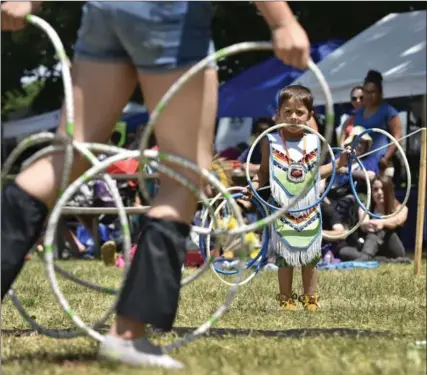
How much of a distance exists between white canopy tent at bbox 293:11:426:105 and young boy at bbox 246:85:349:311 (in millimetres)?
5587

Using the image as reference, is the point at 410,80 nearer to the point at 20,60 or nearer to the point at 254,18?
the point at 254,18

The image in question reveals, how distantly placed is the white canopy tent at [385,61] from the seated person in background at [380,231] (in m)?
1.37

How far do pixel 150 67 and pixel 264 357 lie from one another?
1.09m

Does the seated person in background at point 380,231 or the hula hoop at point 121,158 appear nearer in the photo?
the hula hoop at point 121,158

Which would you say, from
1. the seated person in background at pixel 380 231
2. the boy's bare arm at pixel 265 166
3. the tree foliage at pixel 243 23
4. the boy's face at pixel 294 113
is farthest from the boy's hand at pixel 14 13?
the tree foliage at pixel 243 23

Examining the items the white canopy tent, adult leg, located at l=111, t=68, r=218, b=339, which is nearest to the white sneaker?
adult leg, located at l=111, t=68, r=218, b=339

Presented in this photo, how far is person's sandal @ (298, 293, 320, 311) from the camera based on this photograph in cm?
A: 628

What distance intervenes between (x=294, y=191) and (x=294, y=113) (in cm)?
48

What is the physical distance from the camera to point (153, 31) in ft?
12.2

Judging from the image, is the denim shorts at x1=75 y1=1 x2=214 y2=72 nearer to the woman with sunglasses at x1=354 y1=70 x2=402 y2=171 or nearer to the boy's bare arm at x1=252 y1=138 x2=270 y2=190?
the boy's bare arm at x1=252 y1=138 x2=270 y2=190

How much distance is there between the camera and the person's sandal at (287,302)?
6.28m

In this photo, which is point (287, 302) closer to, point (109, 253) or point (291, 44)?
point (291, 44)

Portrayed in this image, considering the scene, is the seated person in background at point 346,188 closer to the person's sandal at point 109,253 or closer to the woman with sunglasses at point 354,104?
the woman with sunglasses at point 354,104

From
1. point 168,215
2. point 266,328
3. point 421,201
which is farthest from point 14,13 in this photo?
point 421,201
